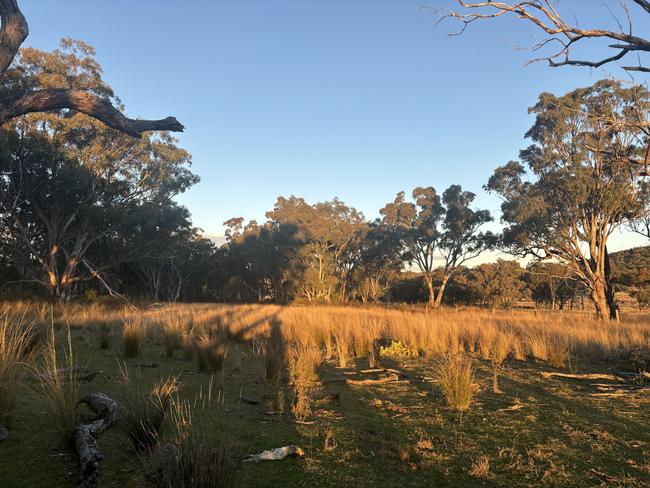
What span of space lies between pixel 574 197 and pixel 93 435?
23.1 metres

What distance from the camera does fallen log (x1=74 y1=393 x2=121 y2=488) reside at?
2.34 m

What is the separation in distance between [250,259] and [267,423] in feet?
133

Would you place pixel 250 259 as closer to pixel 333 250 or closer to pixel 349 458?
pixel 333 250

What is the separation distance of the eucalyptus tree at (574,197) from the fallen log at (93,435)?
21353 mm

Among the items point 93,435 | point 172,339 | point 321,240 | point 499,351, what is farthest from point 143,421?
point 321,240

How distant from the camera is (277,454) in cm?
298

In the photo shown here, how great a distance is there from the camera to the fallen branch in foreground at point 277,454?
9.47 feet

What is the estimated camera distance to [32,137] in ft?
64.4

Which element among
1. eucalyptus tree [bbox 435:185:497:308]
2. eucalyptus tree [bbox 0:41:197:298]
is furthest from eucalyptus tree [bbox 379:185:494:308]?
eucalyptus tree [bbox 0:41:197:298]

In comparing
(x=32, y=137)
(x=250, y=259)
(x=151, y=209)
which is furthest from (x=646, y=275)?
(x=32, y=137)

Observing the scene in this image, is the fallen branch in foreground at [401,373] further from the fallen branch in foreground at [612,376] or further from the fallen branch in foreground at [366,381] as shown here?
the fallen branch in foreground at [612,376]

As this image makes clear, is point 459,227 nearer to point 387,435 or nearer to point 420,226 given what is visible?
point 420,226

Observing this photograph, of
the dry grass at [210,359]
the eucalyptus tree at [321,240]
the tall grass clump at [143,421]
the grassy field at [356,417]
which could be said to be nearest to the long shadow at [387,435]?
the grassy field at [356,417]

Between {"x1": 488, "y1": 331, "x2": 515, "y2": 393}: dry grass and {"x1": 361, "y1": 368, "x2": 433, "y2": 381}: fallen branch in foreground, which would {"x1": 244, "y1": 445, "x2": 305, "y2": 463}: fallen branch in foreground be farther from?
{"x1": 488, "y1": 331, "x2": 515, "y2": 393}: dry grass
